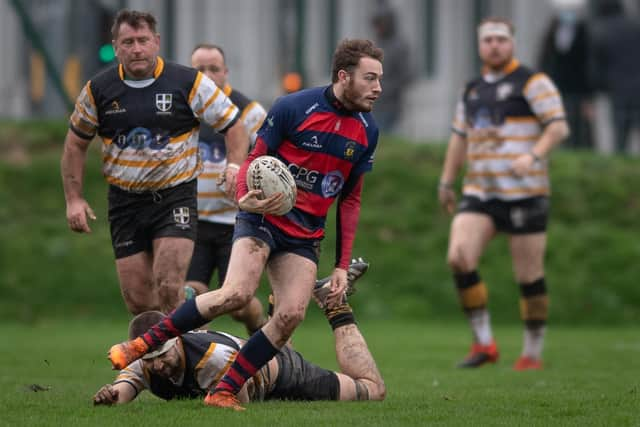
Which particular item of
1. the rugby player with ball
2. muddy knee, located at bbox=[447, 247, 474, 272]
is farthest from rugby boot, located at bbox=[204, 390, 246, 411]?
muddy knee, located at bbox=[447, 247, 474, 272]

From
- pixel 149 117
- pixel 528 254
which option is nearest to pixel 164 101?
pixel 149 117

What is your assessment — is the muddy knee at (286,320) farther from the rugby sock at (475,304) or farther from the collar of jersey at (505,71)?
the collar of jersey at (505,71)

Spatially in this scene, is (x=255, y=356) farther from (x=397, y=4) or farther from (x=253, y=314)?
(x=397, y=4)

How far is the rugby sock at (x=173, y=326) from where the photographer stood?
780 centimetres

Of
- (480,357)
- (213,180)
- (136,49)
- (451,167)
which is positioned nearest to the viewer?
(136,49)

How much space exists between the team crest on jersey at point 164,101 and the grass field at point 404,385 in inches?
72.7

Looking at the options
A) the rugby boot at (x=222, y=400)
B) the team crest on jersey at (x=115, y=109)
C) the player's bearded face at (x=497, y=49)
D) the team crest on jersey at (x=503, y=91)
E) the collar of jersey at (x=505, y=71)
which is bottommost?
the rugby boot at (x=222, y=400)

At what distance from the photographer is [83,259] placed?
734 inches

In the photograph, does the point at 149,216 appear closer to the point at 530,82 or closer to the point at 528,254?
the point at 528,254

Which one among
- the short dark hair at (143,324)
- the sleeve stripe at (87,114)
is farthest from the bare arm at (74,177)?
the short dark hair at (143,324)

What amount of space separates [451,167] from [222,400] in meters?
5.34

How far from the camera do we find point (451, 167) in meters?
12.7

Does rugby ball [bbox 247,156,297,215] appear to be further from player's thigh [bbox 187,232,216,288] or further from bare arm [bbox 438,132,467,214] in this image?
bare arm [bbox 438,132,467,214]

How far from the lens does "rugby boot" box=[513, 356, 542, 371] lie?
471 inches
